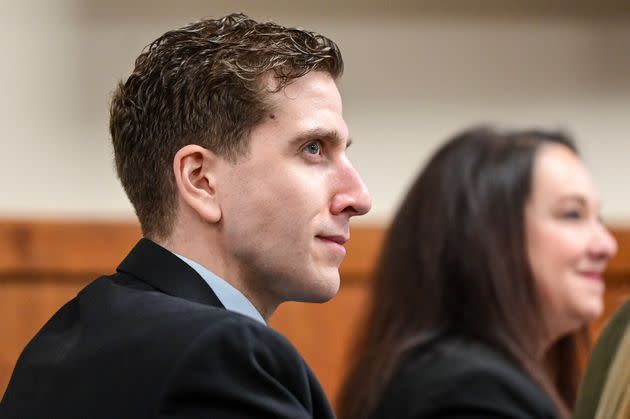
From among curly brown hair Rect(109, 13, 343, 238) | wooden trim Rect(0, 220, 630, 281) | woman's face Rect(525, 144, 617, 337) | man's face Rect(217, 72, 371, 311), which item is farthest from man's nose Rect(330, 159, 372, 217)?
wooden trim Rect(0, 220, 630, 281)

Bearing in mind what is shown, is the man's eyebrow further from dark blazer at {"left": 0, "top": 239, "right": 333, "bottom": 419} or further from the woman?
the woman

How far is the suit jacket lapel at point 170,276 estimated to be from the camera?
1031 millimetres

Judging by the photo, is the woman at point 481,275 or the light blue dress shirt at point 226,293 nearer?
the light blue dress shirt at point 226,293

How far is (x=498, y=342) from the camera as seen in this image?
1775 millimetres

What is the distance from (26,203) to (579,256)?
1.20m

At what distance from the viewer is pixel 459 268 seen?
1.86 m

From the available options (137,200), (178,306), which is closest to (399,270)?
(137,200)

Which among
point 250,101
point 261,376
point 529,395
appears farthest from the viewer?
point 529,395

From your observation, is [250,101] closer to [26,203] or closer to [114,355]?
[114,355]

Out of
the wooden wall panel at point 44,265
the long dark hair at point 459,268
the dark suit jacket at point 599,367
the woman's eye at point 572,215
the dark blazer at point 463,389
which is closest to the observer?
the dark suit jacket at point 599,367

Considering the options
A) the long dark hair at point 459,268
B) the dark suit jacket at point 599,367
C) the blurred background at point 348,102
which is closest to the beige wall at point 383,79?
the blurred background at point 348,102

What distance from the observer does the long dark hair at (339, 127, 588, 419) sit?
71.4 inches

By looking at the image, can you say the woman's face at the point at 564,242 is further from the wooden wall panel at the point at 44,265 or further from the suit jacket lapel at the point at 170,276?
the suit jacket lapel at the point at 170,276

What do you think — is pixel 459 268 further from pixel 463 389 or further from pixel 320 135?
pixel 320 135
